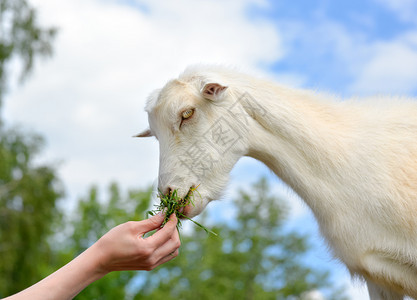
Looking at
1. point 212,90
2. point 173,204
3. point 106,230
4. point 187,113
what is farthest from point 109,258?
point 106,230

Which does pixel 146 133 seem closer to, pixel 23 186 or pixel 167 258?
pixel 167 258

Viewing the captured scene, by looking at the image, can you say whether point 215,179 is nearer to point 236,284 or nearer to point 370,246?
point 370,246

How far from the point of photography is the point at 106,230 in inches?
1089

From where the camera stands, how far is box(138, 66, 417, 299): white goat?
158 inches

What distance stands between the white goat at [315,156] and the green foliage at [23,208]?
17.1 meters

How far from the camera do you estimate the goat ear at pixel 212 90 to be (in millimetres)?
4074

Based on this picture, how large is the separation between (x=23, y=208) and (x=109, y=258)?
2025cm

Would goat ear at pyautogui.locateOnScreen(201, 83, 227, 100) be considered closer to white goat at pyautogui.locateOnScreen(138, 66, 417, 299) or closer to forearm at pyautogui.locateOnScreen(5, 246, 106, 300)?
white goat at pyautogui.locateOnScreen(138, 66, 417, 299)

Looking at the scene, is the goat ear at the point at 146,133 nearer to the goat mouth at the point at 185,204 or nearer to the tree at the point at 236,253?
the goat mouth at the point at 185,204

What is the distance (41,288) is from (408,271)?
2.80 meters

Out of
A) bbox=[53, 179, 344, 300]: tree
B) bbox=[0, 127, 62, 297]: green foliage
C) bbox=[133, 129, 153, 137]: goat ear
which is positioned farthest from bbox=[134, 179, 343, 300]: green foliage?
bbox=[133, 129, 153, 137]: goat ear

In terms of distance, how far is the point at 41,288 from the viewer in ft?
8.87


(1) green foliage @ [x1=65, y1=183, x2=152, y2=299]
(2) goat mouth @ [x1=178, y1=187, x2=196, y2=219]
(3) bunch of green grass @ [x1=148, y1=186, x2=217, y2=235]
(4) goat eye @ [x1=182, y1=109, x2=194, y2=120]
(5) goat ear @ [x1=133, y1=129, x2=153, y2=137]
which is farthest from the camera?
(1) green foliage @ [x1=65, y1=183, x2=152, y2=299]

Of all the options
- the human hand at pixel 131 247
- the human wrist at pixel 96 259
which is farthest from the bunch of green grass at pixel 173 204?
the human wrist at pixel 96 259
